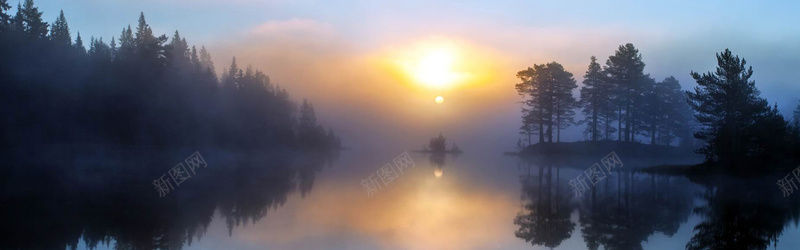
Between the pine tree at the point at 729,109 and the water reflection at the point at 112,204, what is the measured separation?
23583 mm

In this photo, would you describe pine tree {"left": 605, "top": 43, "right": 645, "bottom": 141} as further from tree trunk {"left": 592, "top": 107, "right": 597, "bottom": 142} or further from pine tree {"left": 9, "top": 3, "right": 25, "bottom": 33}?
pine tree {"left": 9, "top": 3, "right": 25, "bottom": 33}

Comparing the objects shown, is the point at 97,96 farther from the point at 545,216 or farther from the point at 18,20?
the point at 545,216

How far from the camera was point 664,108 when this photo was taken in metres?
53.3

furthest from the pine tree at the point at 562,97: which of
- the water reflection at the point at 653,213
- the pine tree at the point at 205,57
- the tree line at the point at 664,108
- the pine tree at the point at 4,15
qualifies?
the pine tree at the point at 205,57

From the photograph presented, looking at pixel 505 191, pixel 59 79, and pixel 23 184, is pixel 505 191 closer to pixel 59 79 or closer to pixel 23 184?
pixel 23 184

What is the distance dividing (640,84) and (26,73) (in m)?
52.5

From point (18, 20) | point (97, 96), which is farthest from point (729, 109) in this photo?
point (18, 20)

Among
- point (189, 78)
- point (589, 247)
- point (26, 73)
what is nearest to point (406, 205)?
point (589, 247)

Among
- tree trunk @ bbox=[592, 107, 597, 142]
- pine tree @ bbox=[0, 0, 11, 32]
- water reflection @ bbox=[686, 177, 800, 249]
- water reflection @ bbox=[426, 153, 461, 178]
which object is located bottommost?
water reflection @ bbox=[426, 153, 461, 178]

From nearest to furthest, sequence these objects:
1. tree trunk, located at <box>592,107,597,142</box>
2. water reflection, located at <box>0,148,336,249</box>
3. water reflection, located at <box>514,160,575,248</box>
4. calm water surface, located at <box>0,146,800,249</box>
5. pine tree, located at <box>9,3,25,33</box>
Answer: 1. calm water surface, located at <box>0,146,800,249</box>
2. water reflection, located at <box>0,148,336,249</box>
3. water reflection, located at <box>514,160,575,248</box>
4. pine tree, located at <box>9,3,25,33</box>
5. tree trunk, located at <box>592,107,597,142</box>

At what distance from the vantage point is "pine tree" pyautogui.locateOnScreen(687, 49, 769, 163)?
29797 mm

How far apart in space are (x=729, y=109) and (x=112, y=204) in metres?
32.2

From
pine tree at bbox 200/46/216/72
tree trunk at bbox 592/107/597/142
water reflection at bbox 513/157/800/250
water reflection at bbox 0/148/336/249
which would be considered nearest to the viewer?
water reflection at bbox 513/157/800/250

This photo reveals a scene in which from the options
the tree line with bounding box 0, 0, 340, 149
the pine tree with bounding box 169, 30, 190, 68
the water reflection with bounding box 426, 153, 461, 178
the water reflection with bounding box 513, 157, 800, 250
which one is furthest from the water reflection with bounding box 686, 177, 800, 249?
the pine tree with bounding box 169, 30, 190, 68
